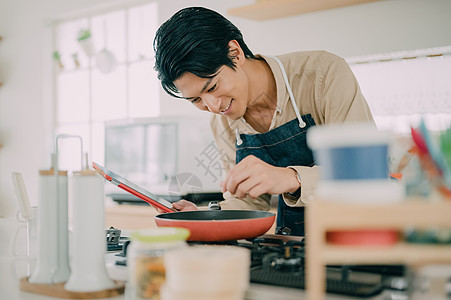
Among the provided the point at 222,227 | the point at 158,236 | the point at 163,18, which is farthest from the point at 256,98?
the point at 163,18

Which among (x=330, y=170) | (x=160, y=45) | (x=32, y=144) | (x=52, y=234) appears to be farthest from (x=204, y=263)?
(x=32, y=144)

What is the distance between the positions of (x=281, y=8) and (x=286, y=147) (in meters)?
1.60

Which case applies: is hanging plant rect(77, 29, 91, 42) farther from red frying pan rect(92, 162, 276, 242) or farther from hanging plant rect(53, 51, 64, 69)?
red frying pan rect(92, 162, 276, 242)

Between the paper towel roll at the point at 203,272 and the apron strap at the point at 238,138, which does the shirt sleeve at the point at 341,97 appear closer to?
the apron strap at the point at 238,138

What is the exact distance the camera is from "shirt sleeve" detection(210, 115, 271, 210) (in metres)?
1.80

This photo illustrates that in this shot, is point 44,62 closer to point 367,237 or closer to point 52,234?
point 52,234

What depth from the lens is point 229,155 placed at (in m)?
2.00

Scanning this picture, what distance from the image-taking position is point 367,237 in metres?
0.60

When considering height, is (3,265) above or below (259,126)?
below

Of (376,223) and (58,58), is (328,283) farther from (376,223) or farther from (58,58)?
(58,58)

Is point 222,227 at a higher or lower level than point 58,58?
lower

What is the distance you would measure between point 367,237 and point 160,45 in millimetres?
999

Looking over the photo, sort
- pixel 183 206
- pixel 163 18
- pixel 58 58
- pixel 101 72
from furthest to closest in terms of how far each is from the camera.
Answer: pixel 58 58, pixel 101 72, pixel 163 18, pixel 183 206

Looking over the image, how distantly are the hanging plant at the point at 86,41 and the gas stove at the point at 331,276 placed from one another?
12.7 ft
